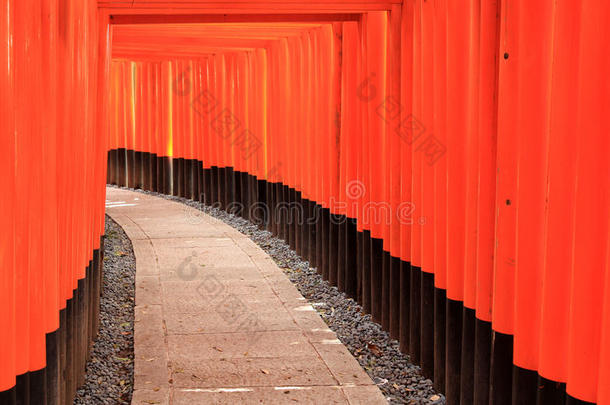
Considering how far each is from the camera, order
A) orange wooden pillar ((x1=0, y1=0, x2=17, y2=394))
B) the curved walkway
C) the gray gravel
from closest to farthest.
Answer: orange wooden pillar ((x1=0, y1=0, x2=17, y2=394))
the curved walkway
the gray gravel

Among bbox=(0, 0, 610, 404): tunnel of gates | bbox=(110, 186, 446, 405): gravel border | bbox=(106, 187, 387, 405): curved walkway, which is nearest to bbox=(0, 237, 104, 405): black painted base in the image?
bbox=(0, 0, 610, 404): tunnel of gates

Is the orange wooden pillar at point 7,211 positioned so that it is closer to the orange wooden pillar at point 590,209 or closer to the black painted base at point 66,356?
the black painted base at point 66,356

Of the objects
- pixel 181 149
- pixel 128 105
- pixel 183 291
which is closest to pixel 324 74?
pixel 183 291

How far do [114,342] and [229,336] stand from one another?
1.03m

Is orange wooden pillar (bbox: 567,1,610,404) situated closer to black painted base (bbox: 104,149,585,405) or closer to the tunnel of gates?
the tunnel of gates

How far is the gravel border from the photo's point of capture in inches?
213

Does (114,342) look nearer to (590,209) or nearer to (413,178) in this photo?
(413,178)

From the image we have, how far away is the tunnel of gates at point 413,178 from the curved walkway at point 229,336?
568mm

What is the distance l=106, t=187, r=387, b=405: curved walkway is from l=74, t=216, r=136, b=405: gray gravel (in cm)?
14

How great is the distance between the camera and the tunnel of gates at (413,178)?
10.2 feet

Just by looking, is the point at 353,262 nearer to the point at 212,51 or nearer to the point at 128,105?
the point at 212,51

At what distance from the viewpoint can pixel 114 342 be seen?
21.8 ft

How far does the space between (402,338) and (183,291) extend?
9.57 ft

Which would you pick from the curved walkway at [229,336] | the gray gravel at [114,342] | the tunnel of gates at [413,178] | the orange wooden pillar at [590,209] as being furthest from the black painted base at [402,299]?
the gray gravel at [114,342]
